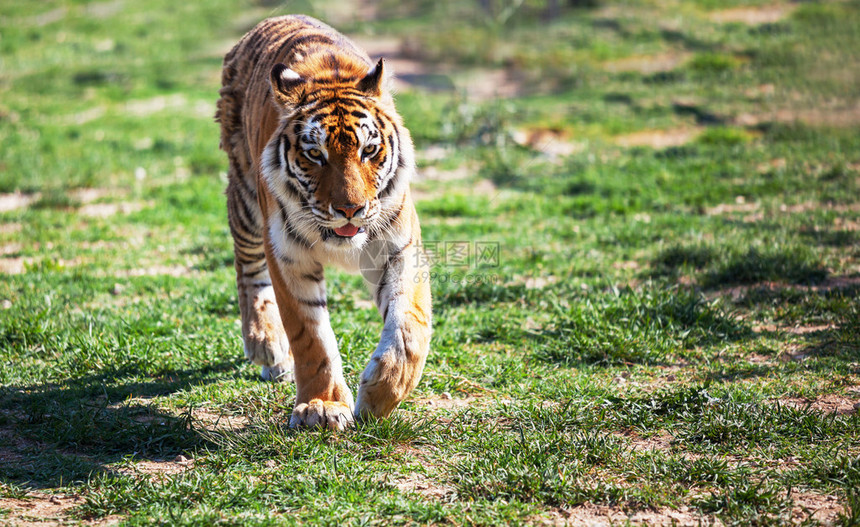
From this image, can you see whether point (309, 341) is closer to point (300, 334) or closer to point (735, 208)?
point (300, 334)

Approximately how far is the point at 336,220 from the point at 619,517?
164 cm

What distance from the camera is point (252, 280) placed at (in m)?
4.64

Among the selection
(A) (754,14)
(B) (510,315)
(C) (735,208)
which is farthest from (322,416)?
(A) (754,14)

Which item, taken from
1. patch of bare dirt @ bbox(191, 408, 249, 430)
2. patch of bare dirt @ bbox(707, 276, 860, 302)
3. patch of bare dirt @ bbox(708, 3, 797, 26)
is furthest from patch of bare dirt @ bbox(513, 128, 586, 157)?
patch of bare dirt @ bbox(191, 408, 249, 430)

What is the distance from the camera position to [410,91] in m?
12.1

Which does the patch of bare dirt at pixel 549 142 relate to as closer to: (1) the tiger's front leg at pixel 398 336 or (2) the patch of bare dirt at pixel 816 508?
(1) the tiger's front leg at pixel 398 336

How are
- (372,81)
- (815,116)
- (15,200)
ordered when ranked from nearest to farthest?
(372,81)
(15,200)
(815,116)

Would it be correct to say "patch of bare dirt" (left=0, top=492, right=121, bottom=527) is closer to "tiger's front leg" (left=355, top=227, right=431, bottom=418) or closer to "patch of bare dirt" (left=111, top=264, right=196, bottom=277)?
"tiger's front leg" (left=355, top=227, right=431, bottom=418)

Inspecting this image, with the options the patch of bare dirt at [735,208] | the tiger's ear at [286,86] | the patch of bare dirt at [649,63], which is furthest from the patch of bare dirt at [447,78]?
the tiger's ear at [286,86]

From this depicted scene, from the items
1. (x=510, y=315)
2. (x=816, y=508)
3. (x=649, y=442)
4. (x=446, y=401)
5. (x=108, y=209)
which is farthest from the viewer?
(x=108, y=209)

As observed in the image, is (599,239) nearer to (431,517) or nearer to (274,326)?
(274,326)

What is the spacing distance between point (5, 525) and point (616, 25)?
13531 mm

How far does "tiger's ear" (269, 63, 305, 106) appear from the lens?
3639 millimetres

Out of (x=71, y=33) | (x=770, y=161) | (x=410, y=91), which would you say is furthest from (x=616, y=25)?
(x=71, y=33)
